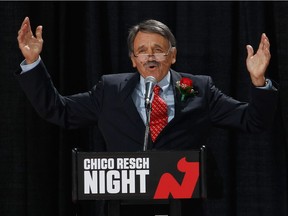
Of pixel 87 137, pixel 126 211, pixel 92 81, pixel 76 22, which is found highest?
pixel 76 22

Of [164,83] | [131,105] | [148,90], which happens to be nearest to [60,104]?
[131,105]

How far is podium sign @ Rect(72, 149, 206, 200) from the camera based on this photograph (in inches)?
86.0

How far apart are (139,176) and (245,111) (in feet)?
2.61

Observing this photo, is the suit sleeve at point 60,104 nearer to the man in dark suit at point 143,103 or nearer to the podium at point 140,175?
the man in dark suit at point 143,103

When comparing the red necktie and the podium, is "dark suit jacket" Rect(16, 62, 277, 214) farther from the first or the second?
the podium

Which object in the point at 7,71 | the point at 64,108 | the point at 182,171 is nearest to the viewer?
the point at 182,171

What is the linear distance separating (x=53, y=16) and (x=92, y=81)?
0.38 meters

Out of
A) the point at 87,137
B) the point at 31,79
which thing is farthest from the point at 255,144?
the point at 31,79

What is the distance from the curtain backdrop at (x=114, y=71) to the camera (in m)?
3.65

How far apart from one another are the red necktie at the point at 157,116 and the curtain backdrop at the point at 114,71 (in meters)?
0.94

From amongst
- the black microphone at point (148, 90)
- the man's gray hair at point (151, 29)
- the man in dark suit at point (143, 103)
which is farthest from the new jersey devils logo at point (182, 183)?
the man's gray hair at point (151, 29)

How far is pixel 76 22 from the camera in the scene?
12.3 feet

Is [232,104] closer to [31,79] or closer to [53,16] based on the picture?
[31,79]

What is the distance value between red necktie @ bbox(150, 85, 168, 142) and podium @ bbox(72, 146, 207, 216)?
553 millimetres
